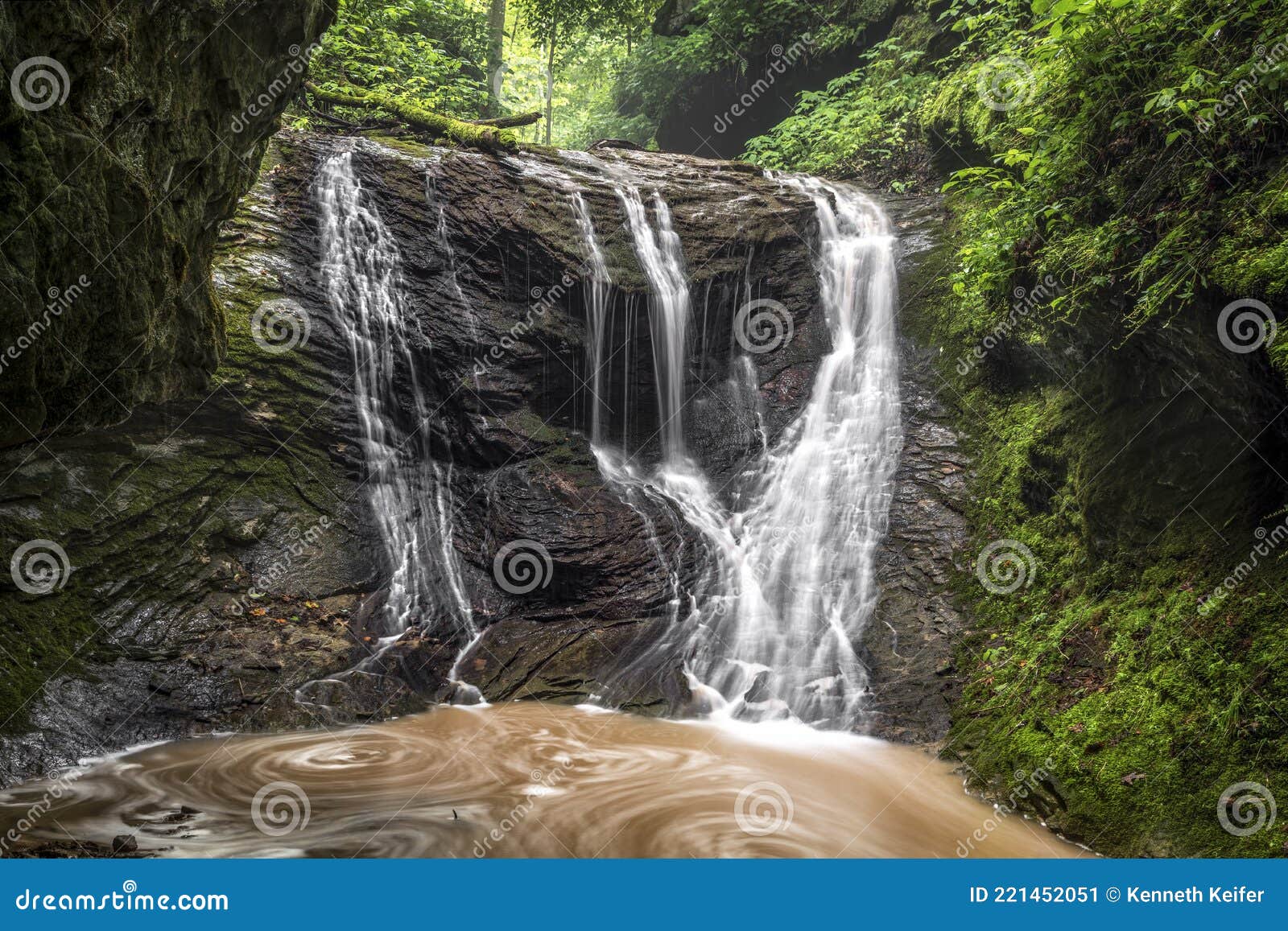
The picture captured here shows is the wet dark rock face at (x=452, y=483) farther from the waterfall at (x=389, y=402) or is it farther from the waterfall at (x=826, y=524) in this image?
the waterfall at (x=826, y=524)

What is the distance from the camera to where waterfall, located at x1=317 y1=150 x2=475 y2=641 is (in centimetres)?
832

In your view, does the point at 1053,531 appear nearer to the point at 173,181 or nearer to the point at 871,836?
the point at 871,836

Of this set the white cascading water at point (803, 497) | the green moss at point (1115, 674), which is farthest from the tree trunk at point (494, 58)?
the green moss at point (1115, 674)

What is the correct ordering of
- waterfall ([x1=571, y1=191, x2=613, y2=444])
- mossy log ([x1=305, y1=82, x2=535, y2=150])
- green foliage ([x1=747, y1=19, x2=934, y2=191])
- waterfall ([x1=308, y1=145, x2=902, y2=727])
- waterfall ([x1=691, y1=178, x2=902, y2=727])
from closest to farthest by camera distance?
waterfall ([x1=691, y1=178, x2=902, y2=727]) → waterfall ([x1=308, y1=145, x2=902, y2=727]) → waterfall ([x1=571, y1=191, x2=613, y2=444]) → mossy log ([x1=305, y1=82, x2=535, y2=150]) → green foliage ([x1=747, y1=19, x2=934, y2=191])

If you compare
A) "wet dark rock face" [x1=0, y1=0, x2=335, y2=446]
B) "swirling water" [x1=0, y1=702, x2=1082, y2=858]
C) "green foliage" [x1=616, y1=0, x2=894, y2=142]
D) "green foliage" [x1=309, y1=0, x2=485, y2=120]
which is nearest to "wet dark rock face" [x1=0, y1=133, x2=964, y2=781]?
"swirling water" [x1=0, y1=702, x2=1082, y2=858]

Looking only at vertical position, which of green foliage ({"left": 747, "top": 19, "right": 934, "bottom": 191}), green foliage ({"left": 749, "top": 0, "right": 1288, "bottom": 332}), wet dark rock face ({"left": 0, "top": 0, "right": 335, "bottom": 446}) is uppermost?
green foliage ({"left": 747, "top": 19, "right": 934, "bottom": 191})

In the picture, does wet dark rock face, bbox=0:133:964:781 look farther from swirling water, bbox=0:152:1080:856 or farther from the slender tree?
the slender tree

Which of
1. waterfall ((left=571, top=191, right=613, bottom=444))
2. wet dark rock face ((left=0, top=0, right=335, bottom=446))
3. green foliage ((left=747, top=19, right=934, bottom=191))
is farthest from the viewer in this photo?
green foliage ((left=747, top=19, right=934, bottom=191))

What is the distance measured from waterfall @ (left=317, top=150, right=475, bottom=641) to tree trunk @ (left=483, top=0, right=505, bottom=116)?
31.3ft

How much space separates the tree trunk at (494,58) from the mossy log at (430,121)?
263 inches

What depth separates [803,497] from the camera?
9164 mm

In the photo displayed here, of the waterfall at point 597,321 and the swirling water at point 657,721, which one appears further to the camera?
the waterfall at point 597,321

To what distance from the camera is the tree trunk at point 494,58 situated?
18.2 metres

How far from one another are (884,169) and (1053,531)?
330 inches
